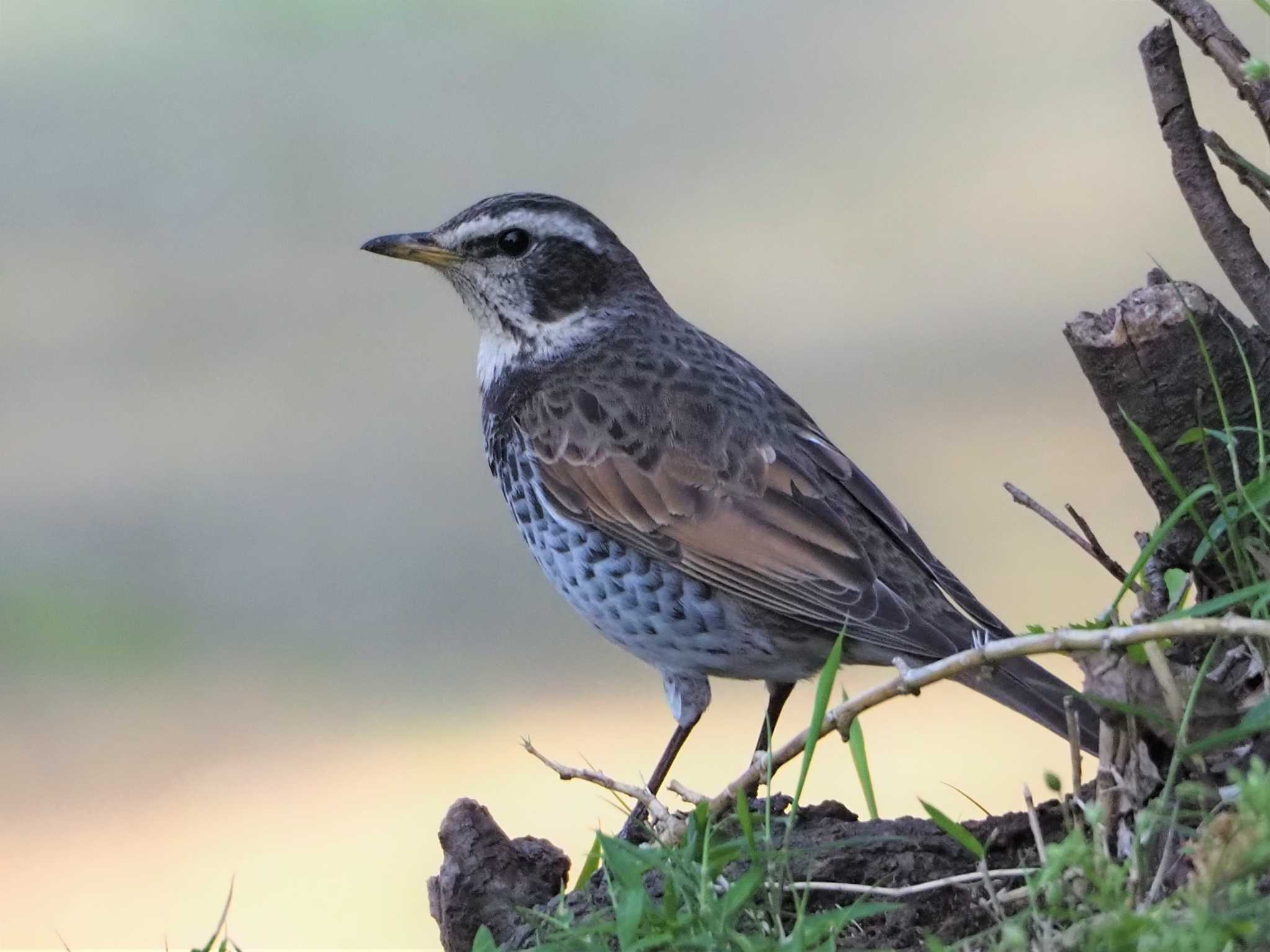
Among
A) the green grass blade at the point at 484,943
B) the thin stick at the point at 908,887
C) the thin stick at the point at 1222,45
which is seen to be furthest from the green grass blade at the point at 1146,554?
the green grass blade at the point at 484,943

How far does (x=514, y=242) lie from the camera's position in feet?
20.2

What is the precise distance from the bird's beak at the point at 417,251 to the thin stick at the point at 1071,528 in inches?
112

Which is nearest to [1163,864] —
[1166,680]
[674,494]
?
[1166,680]

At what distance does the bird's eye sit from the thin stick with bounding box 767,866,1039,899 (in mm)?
3177

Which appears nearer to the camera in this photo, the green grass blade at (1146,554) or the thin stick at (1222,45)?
the green grass blade at (1146,554)

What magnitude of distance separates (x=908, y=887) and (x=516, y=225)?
10.9 feet

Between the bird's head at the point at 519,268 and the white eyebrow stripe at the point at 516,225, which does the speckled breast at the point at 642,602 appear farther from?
the white eyebrow stripe at the point at 516,225

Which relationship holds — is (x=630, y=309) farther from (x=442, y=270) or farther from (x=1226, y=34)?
(x=1226, y=34)

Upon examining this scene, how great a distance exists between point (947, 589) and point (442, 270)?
2.27 meters

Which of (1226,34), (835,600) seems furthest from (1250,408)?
(835,600)

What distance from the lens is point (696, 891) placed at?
3.25 meters

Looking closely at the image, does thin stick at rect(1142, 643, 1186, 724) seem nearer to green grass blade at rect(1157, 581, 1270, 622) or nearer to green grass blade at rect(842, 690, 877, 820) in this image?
green grass blade at rect(1157, 581, 1270, 622)

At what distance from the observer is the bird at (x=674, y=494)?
5000 mm

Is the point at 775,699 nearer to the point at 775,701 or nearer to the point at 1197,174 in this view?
the point at 775,701
